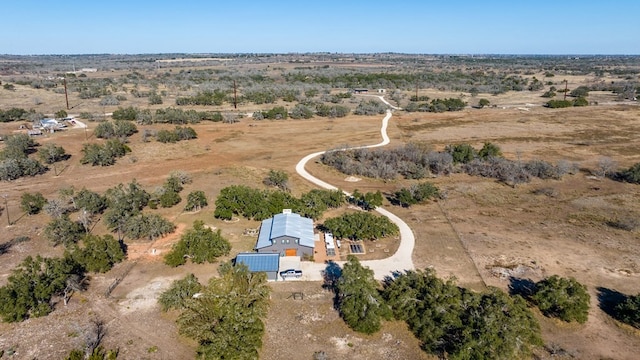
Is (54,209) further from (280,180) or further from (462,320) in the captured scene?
(462,320)

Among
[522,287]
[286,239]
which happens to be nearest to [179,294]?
[286,239]

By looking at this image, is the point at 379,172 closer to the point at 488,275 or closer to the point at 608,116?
the point at 488,275

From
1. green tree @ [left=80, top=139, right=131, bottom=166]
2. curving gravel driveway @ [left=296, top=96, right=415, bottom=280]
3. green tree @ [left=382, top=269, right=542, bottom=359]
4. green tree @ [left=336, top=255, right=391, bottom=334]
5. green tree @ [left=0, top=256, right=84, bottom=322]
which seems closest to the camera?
green tree @ [left=382, top=269, right=542, bottom=359]

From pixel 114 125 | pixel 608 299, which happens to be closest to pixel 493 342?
pixel 608 299

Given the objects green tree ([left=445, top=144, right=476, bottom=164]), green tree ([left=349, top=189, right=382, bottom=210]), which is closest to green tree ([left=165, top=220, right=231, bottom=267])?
green tree ([left=349, top=189, right=382, bottom=210])

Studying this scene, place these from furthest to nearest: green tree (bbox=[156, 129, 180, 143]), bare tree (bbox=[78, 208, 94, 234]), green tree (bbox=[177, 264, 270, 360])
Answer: green tree (bbox=[156, 129, 180, 143]) → bare tree (bbox=[78, 208, 94, 234]) → green tree (bbox=[177, 264, 270, 360])

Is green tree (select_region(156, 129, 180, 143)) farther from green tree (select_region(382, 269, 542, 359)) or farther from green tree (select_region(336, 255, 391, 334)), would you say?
green tree (select_region(382, 269, 542, 359))

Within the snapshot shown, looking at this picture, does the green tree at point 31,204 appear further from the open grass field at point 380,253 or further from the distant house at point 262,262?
the distant house at point 262,262
